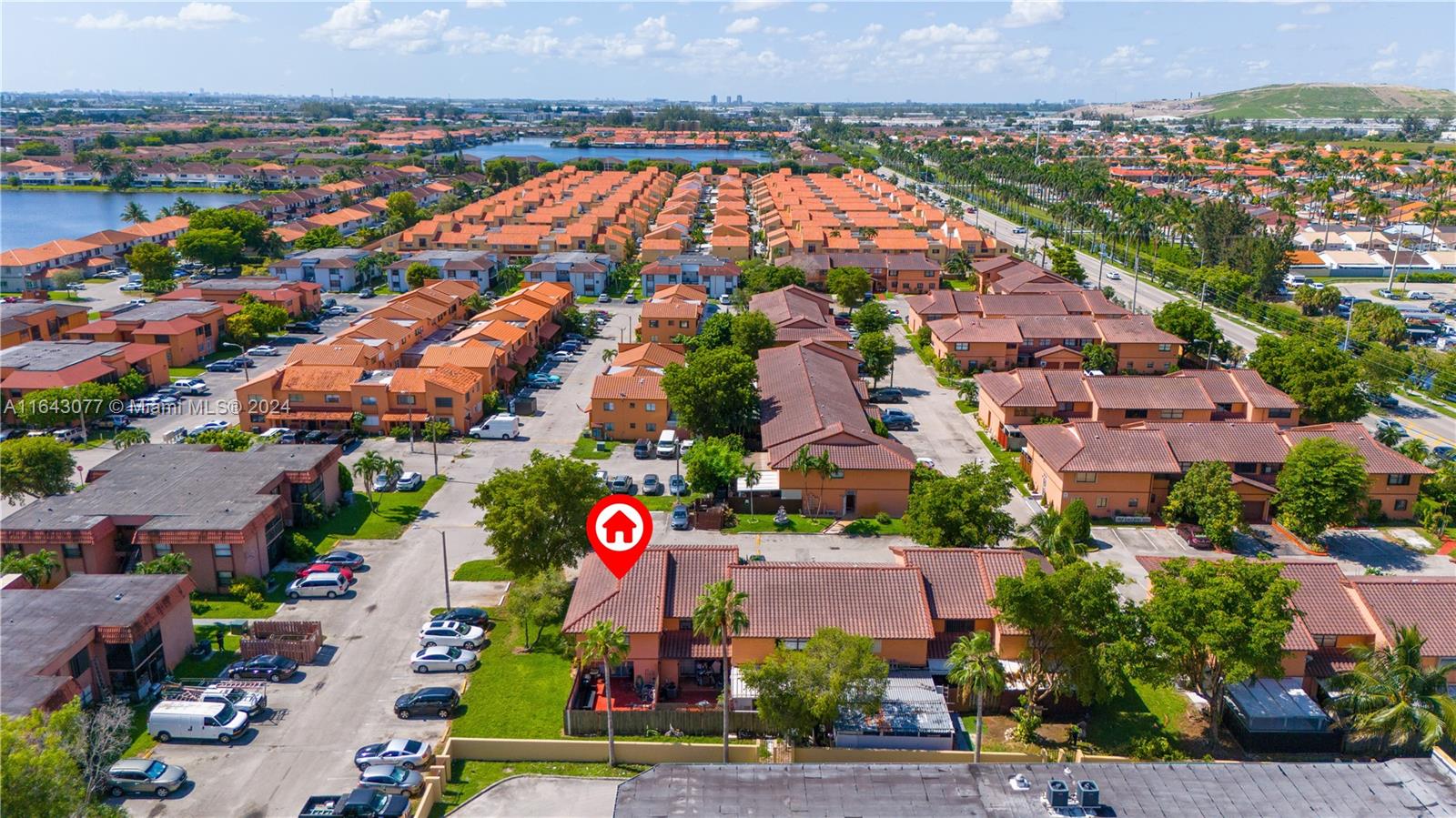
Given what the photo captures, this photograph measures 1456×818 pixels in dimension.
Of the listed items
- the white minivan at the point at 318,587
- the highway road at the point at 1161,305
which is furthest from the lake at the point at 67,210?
the highway road at the point at 1161,305

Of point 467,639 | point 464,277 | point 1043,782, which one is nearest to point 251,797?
point 467,639

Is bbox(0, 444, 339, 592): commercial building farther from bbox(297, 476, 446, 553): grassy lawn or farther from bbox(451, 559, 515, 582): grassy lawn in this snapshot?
bbox(451, 559, 515, 582): grassy lawn

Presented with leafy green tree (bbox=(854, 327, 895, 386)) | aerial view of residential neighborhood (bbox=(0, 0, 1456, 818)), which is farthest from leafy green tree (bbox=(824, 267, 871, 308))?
leafy green tree (bbox=(854, 327, 895, 386))

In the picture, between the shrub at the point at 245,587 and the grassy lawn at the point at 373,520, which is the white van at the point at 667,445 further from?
the shrub at the point at 245,587

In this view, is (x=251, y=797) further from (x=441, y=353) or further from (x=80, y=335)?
(x=80, y=335)

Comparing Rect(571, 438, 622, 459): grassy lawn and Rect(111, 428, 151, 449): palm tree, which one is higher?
Rect(111, 428, 151, 449): palm tree

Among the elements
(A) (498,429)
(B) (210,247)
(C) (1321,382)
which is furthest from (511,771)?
(B) (210,247)
